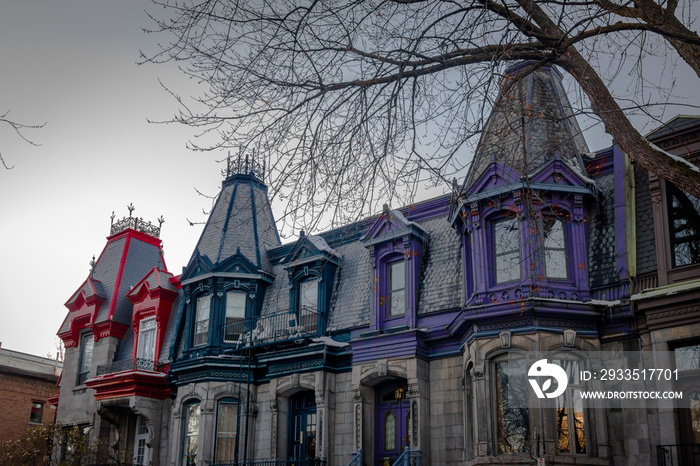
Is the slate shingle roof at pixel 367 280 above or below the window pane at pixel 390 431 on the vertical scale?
above

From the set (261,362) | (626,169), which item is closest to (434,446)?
(261,362)

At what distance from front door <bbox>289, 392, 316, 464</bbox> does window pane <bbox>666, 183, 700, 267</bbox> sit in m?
11.3

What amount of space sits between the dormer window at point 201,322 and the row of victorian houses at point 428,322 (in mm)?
81

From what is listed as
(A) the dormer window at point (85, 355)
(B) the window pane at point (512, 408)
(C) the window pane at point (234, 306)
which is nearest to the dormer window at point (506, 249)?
(B) the window pane at point (512, 408)

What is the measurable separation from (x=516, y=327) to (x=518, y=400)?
5.56ft

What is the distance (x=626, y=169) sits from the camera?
724 inches

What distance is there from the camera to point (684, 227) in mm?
16750

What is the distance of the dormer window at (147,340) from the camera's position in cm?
2736

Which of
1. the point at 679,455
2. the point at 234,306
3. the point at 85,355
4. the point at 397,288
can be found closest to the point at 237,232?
the point at 234,306

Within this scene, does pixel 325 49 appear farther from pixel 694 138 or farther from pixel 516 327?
pixel 694 138

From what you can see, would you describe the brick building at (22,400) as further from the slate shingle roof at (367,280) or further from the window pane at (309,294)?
the slate shingle roof at (367,280)

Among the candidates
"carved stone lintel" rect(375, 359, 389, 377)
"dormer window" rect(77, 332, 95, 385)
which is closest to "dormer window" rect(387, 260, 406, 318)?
"carved stone lintel" rect(375, 359, 389, 377)
